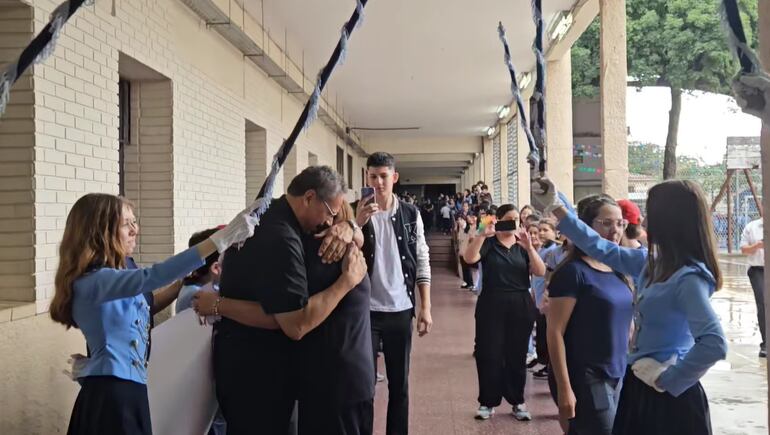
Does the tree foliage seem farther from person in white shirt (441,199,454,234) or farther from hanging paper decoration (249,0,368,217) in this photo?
hanging paper decoration (249,0,368,217)

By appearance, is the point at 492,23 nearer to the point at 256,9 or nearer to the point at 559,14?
the point at 559,14

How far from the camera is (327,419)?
2203 millimetres

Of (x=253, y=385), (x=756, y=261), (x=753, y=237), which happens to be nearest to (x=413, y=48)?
(x=753, y=237)

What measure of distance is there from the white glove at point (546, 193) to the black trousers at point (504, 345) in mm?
2328

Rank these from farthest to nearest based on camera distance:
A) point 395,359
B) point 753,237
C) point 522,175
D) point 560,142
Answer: point 522,175
point 560,142
point 753,237
point 395,359

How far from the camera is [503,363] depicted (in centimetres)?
439

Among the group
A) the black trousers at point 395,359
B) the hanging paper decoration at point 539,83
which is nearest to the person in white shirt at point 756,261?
the black trousers at point 395,359

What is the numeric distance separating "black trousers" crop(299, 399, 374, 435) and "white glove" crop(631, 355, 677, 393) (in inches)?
36.1

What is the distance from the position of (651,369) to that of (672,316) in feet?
0.57

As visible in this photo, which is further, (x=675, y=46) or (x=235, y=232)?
(x=675, y=46)

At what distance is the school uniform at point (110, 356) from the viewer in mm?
2041

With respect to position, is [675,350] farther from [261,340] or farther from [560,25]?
[560,25]

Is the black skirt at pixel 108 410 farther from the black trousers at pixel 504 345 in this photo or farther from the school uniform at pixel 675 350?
the black trousers at pixel 504 345

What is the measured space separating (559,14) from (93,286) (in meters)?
7.63
